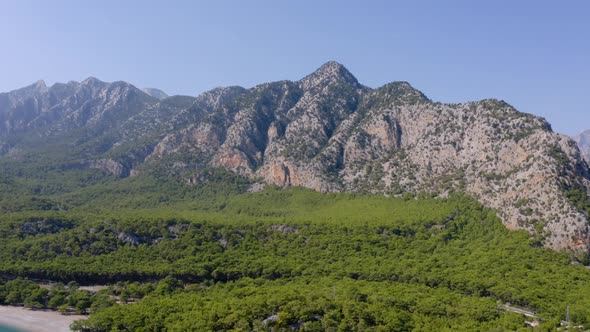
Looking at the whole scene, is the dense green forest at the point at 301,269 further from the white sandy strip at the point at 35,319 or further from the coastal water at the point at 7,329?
the coastal water at the point at 7,329

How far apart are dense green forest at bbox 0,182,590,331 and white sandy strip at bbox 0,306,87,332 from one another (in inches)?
91.6

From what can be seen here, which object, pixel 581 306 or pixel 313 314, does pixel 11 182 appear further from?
pixel 581 306

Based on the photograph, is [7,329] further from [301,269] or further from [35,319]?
[301,269]

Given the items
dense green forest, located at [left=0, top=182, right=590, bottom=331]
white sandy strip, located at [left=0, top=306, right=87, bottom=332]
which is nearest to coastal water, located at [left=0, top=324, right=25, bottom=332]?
white sandy strip, located at [left=0, top=306, right=87, bottom=332]

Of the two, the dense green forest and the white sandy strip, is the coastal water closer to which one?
the white sandy strip

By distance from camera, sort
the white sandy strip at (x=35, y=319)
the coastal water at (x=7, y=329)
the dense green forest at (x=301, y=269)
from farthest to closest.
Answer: the white sandy strip at (x=35, y=319) < the coastal water at (x=7, y=329) < the dense green forest at (x=301, y=269)

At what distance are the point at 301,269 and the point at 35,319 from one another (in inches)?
2182

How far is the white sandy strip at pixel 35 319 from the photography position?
8400 centimetres

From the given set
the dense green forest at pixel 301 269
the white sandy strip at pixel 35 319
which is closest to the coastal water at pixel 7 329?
the white sandy strip at pixel 35 319

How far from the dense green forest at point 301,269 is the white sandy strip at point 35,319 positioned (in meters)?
2.33

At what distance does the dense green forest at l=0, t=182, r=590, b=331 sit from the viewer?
72375 mm

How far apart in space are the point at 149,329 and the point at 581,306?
240 feet

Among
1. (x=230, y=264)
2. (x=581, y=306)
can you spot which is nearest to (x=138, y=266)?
(x=230, y=264)

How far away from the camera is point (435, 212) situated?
138 metres
